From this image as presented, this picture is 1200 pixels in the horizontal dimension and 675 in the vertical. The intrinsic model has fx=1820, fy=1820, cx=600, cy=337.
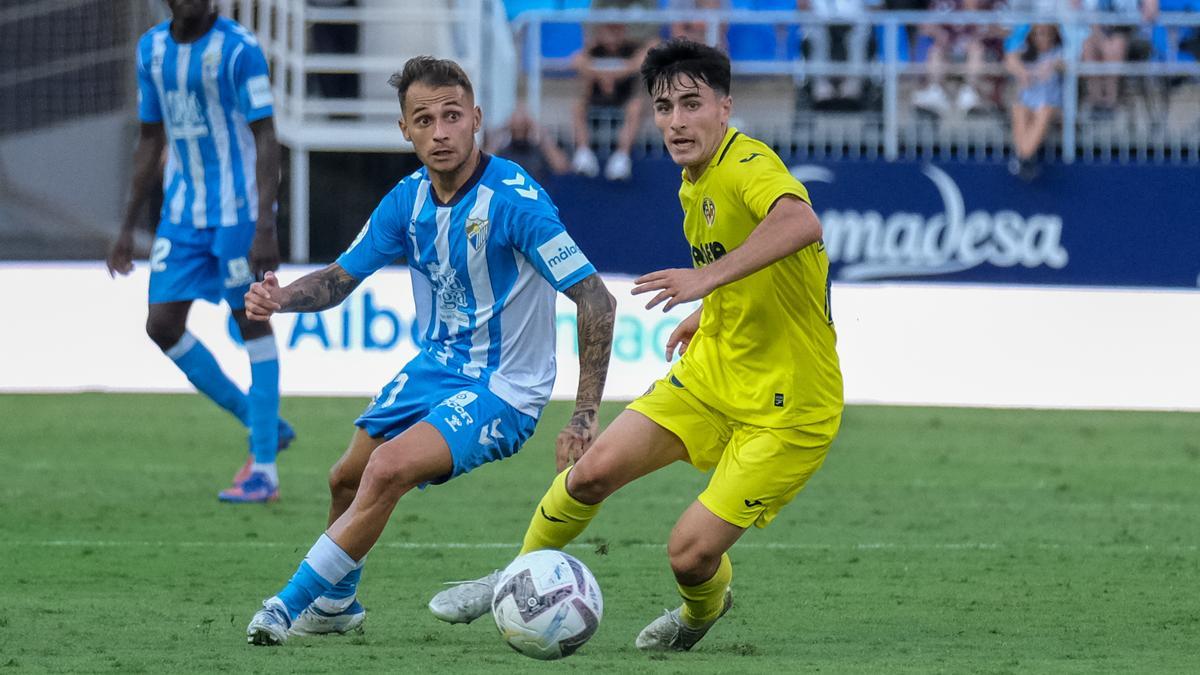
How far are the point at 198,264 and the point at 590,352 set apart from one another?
158 inches

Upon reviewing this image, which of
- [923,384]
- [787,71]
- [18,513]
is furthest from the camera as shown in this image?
[787,71]

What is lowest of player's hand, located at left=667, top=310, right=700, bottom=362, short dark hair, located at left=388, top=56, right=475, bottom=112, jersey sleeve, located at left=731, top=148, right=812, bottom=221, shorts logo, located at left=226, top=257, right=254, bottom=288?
shorts logo, located at left=226, top=257, right=254, bottom=288

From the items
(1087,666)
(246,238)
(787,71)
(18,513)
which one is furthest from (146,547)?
(787,71)

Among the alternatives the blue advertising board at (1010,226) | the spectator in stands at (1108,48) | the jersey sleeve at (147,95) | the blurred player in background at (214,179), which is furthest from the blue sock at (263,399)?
the spectator in stands at (1108,48)

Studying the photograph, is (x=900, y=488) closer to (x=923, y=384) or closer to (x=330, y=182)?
(x=923, y=384)

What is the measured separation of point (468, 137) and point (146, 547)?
2986mm

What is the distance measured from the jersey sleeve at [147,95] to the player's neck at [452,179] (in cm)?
379

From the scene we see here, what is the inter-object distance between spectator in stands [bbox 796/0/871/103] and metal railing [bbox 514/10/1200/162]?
7 cm

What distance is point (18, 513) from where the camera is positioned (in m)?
8.71

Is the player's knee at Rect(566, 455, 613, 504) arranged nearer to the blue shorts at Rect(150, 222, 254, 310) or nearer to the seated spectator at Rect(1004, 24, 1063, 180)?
the blue shorts at Rect(150, 222, 254, 310)

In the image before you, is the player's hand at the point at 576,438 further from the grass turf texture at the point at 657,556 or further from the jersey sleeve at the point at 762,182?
the jersey sleeve at the point at 762,182

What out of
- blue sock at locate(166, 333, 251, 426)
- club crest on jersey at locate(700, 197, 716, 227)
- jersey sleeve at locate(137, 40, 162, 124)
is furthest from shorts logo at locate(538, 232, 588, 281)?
jersey sleeve at locate(137, 40, 162, 124)

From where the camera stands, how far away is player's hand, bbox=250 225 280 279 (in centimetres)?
852

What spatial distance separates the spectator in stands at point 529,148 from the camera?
1647 centimetres
